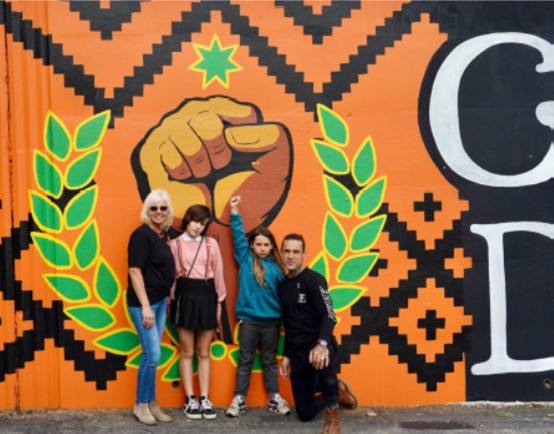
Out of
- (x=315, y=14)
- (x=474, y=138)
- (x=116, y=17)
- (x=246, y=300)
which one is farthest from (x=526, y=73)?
(x=116, y=17)

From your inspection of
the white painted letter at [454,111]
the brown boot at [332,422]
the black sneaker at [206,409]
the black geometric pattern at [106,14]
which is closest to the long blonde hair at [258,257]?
the black sneaker at [206,409]

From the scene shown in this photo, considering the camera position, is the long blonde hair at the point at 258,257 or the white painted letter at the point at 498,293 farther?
the white painted letter at the point at 498,293

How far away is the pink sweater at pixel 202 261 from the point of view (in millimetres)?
6195

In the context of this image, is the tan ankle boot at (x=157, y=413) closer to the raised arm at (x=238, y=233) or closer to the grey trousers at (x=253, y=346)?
the grey trousers at (x=253, y=346)

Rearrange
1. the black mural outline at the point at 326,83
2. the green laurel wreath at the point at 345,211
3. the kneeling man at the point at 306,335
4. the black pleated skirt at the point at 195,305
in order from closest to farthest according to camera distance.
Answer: the kneeling man at the point at 306,335 → the black pleated skirt at the point at 195,305 → the black mural outline at the point at 326,83 → the green laurel wreath at the point at 345,211

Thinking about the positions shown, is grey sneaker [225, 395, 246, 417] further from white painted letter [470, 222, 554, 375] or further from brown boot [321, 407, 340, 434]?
white painted letter [470, 222, 554, 375]

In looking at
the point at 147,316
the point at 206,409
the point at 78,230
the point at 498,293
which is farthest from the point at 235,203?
the point at 498,293

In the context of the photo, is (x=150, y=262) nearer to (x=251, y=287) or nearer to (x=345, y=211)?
(x=251, y=287)

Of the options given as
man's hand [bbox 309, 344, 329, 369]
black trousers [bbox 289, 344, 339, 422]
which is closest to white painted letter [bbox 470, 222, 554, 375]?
black trousers [bbox 289, 344, 339, 422]

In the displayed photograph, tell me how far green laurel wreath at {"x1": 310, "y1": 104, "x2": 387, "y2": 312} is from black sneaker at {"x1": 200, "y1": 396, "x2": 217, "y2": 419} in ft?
4.37

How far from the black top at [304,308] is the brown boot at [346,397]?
58 centimetres

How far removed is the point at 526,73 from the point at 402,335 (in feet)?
8.31

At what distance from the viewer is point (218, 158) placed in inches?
253

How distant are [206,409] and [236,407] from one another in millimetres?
250
